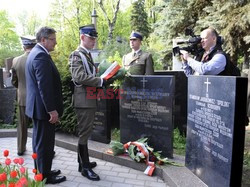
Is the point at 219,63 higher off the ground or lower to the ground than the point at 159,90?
higher

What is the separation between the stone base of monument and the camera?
332cm

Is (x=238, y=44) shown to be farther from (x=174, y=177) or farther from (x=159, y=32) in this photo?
(x=174, y=177)

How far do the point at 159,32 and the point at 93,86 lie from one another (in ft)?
28.7

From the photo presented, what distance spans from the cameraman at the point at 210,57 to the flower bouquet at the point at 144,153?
1440 millimetres

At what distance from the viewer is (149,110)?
14.1ft

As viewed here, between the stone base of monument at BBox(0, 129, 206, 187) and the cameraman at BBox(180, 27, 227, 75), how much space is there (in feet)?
4.54

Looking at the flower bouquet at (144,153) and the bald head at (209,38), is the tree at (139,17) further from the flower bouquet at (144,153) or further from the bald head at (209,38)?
the bald head at (209,38)

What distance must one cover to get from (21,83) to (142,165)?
98.2 inches

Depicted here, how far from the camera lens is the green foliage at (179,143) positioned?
4.61 m

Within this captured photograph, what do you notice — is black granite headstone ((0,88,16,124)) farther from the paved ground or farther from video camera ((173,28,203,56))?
video camera ((173,28,203,56))

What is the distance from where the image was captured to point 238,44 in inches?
344

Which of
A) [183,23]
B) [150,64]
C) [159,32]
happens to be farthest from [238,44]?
[150,64]

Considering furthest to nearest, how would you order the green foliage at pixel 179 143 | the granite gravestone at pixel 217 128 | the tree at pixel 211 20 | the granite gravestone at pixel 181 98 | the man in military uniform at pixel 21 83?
1. the tree at pixel 211 20
2. the granite gravestone at pixel 181 98
3. the green foliage at pixel 179 143
4. the man in military uniform at pixel 21 83
5. the granite gravestone at pixel 217 128

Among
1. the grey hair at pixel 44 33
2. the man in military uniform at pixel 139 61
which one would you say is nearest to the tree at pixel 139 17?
the man in military uniform at pixel 139 61
